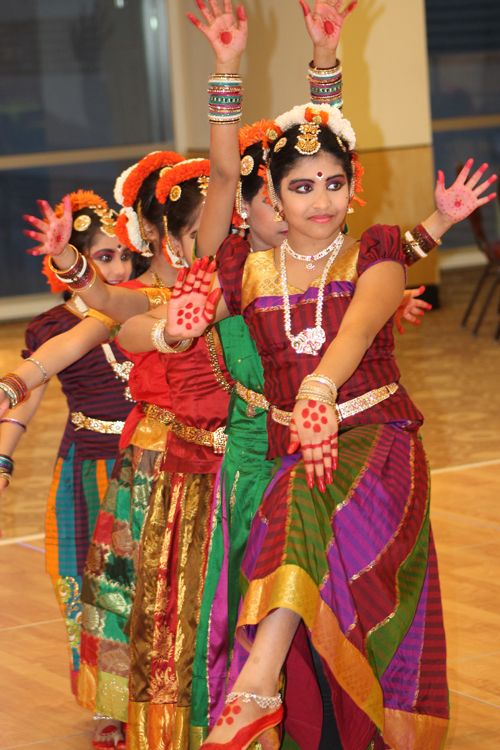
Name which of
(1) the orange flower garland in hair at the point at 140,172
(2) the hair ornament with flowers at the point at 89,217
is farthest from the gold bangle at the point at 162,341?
(2) the hair ornament with flowers at the point at 89,217

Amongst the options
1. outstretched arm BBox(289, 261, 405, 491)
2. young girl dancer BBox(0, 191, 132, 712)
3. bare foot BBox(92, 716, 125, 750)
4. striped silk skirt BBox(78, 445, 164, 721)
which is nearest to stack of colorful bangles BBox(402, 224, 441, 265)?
outstretched arm BBox(289, 261, 405, 491)

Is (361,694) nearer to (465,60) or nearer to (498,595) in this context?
(498,595)

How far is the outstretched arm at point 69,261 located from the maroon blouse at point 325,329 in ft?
1.32

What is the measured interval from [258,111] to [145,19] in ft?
7.65

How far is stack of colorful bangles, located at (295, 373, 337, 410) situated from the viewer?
1771 mm

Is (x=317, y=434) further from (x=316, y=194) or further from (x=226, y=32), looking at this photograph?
(x=226, y=32)

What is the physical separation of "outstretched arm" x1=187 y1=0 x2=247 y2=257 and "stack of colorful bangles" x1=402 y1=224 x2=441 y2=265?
394 mm

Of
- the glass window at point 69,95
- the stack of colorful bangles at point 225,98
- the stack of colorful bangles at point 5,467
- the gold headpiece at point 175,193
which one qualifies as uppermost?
the glass window at point 69,95

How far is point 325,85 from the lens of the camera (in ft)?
7.63

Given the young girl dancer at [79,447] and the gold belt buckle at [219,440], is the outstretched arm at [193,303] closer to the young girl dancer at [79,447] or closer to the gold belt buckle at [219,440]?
the gold belt buckle at [219,440]

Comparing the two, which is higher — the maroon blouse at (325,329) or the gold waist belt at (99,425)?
the maroon blouse at (325,329)

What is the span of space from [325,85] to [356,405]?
2.65 feet

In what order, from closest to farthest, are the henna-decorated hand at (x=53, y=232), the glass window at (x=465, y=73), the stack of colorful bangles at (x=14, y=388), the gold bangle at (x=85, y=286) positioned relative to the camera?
the henna-decorated hand at (x=53, y=232) → the gold bangle at (x=85, y=286) → the stack of colorful bangles at (x=14, y=388) → the glass window at (x=465, y=73)

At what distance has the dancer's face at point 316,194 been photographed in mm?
2004
